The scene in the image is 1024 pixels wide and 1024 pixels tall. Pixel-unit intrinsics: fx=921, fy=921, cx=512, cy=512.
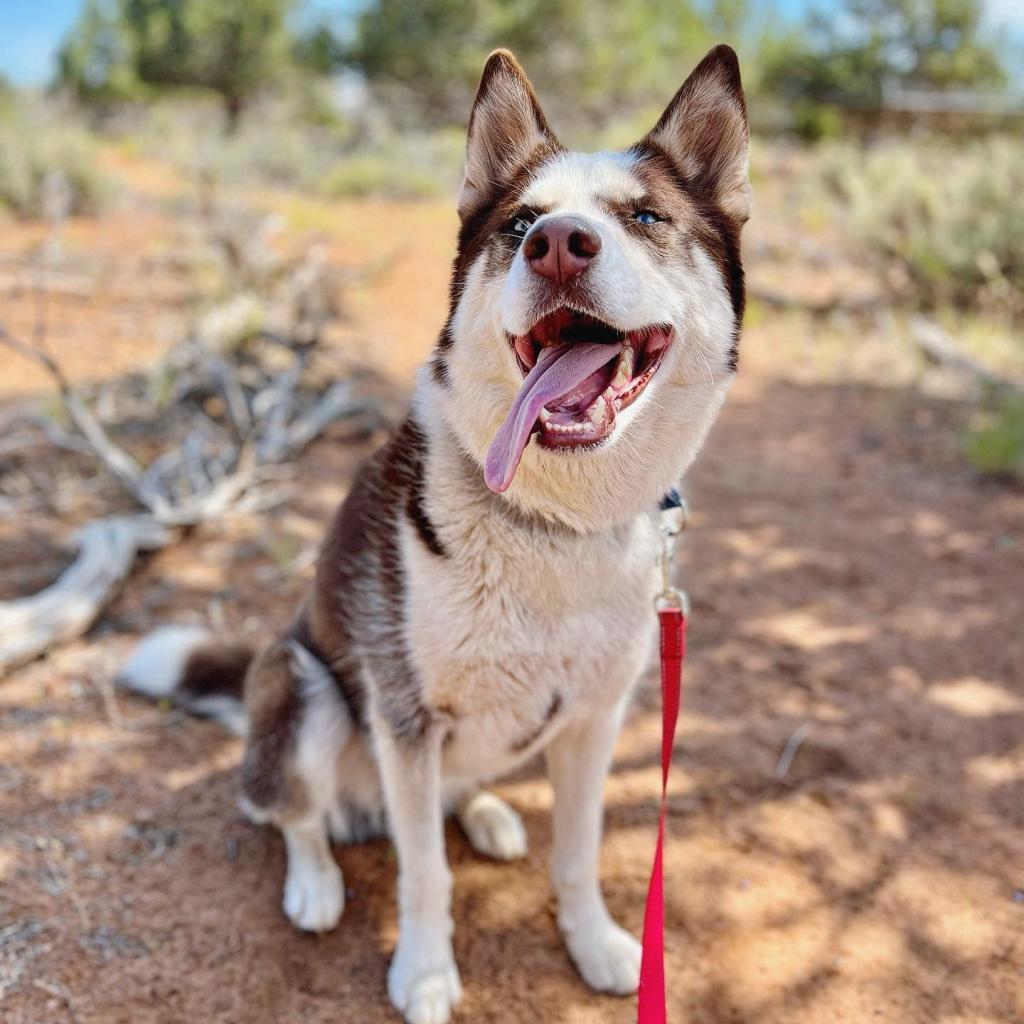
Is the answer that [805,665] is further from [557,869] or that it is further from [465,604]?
[465,604]

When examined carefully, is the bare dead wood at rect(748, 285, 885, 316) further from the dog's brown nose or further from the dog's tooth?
the dog's brown nose

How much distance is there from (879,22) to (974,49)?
2.67m

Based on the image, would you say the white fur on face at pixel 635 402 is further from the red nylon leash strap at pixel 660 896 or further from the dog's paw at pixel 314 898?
the dog's paw at pixel 314 898

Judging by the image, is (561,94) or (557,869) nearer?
(557,869)

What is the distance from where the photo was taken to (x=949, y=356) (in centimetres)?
608

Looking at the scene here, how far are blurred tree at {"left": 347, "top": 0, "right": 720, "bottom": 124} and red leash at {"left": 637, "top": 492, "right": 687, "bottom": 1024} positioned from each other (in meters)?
23.5

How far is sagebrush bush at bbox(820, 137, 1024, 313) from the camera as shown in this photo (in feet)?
22.7

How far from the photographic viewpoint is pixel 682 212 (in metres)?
1.78

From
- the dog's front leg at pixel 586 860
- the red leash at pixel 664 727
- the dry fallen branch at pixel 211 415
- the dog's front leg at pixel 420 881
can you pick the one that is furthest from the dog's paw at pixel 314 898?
the dry fallen branch at pixel 211 415

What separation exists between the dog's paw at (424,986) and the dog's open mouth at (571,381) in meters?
1.07

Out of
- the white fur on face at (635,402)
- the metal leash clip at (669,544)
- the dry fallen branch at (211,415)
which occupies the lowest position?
the dry fallen branch at (211,415)

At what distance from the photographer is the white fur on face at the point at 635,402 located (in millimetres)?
1657

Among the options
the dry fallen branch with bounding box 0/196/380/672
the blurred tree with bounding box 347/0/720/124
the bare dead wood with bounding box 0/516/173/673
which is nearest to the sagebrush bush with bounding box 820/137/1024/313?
the dry fallen branch with bounding box 0/196/380/672

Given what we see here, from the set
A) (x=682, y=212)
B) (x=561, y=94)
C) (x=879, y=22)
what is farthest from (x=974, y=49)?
(x=682, y=212)
